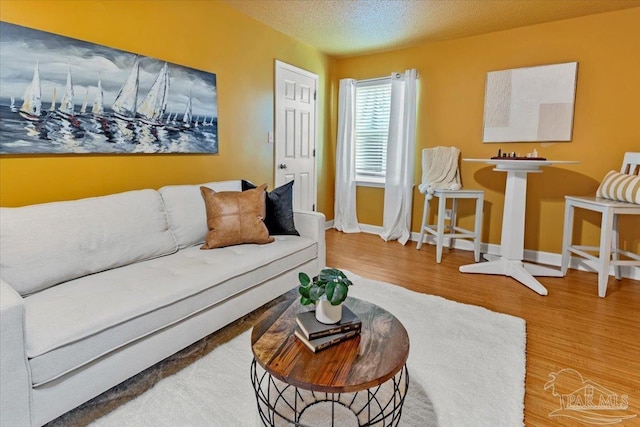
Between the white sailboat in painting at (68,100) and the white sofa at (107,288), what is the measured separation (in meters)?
0.61

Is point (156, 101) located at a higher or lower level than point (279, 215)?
higher

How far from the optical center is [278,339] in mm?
1330

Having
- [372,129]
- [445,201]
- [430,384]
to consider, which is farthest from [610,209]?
[372,129]

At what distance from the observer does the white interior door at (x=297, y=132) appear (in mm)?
3990

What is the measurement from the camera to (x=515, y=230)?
317 centimetres

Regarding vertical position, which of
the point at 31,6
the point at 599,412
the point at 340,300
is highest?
the point at 31,6

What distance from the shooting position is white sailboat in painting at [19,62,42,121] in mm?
1988

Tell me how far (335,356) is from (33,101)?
218 cm

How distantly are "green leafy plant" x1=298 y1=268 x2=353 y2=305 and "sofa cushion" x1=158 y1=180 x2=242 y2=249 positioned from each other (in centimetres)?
129

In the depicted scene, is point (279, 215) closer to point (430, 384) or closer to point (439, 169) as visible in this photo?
point (430, 384)

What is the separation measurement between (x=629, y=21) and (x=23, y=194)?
4.88 meters

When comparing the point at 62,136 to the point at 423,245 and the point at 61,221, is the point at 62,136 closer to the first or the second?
the point at 61,221

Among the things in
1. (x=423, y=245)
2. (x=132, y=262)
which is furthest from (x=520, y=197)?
(x=132, y=262)

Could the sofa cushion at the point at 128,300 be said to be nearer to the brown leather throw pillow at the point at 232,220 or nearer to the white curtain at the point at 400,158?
the brown leather throw pillow at the point at 232,220
